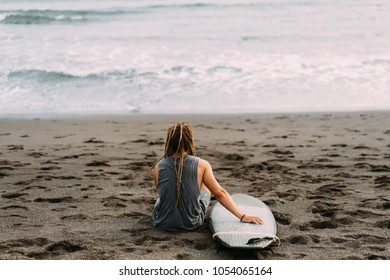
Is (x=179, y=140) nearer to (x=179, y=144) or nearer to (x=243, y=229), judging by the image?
(x=179, y=144)

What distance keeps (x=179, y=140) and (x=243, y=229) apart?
2.56 ft

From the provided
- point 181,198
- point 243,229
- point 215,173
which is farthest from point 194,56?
point 243,229

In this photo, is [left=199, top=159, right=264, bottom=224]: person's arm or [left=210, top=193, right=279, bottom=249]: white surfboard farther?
[left=199, top=159, right=264, bottom=224]: person's arm

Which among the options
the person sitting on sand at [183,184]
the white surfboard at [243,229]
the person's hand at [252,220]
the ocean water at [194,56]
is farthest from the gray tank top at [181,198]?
the ocean water at [194,56]

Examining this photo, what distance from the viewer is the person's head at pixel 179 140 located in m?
3.93

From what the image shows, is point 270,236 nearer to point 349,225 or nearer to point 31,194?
point 349,225

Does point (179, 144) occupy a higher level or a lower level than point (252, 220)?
higher

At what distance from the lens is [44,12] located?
66.0 feet

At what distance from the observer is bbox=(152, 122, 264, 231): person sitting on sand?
13.0ft

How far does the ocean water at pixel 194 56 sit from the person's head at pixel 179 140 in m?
5.96

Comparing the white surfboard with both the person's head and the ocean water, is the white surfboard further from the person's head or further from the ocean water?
the ocean water

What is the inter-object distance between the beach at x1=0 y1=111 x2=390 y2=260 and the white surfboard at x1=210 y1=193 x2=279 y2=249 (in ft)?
0.27

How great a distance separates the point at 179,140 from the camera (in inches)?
155

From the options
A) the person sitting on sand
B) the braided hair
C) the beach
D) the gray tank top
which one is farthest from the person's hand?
the braided hair
